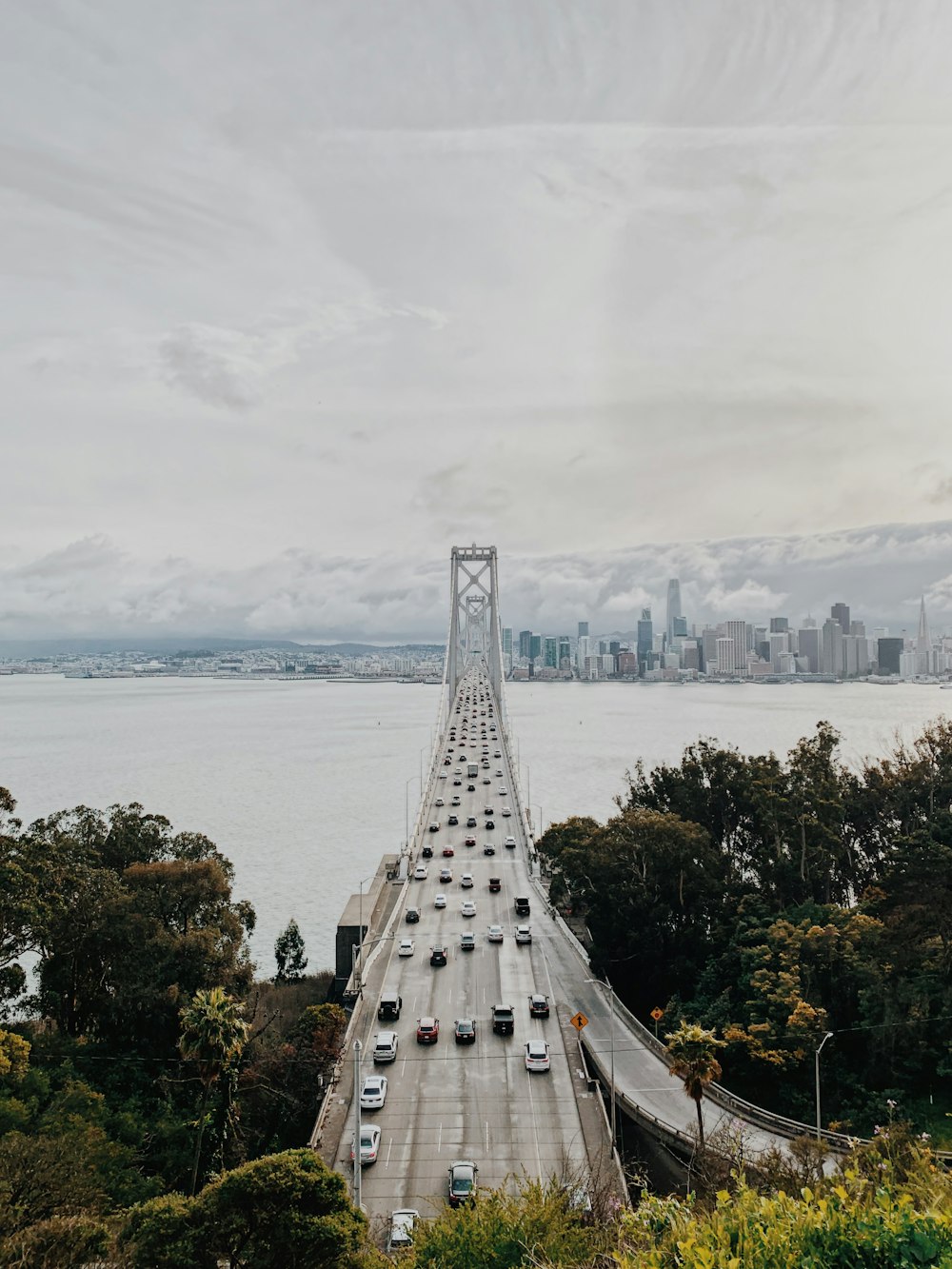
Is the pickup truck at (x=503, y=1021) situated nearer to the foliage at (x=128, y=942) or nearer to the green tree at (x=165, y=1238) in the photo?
the foliage at (x=128, y=942)

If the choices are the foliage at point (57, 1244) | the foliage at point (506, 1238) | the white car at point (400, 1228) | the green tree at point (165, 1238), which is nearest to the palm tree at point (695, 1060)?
the white car at point (400, 1228)

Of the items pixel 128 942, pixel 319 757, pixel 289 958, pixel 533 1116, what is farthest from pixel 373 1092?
pixel 319 757

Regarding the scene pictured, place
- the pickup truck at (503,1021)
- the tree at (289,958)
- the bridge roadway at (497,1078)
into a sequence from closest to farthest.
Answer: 1. the bridge roadway at (497,1078)
2. the pickup truck at (503,1021)
3. the tree at (289,958)

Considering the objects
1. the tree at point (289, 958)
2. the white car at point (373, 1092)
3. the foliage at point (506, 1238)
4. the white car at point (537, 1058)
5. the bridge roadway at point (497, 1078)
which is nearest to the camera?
the foliage at point (506, 1238)

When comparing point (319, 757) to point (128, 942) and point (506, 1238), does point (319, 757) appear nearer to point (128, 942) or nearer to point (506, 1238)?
point (128, 942)

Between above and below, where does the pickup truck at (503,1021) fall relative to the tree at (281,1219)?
below

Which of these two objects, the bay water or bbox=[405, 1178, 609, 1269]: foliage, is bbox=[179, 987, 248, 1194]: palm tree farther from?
the bay water

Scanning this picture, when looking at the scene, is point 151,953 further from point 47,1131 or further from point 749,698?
point 749,698

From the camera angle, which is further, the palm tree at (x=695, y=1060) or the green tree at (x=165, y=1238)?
the palm tree at (x=695, y=1060)
